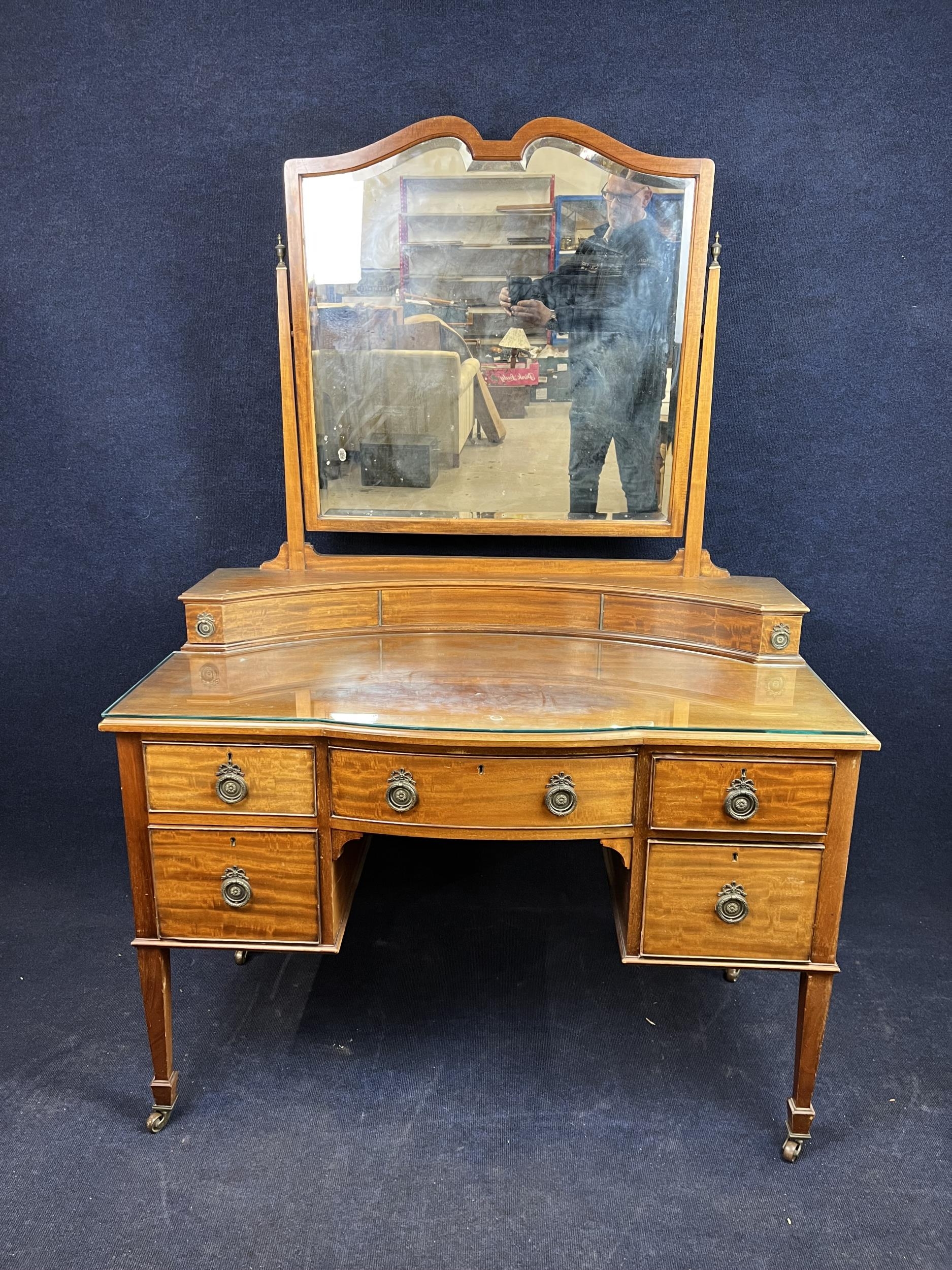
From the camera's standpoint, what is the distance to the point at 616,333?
202 cm

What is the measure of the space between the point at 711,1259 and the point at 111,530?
2.09 metres

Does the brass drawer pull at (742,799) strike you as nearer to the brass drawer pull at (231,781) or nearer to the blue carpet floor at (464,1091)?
the blue carpet floor at (464,1091)

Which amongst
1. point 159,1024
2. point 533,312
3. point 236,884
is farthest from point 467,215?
point 159,1024

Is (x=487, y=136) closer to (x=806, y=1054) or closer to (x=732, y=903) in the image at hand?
(x=732, y=903)

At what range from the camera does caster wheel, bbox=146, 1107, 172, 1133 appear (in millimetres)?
1804

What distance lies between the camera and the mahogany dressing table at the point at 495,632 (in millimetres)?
1604

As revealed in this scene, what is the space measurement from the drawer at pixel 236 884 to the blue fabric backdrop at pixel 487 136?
20.1 inches

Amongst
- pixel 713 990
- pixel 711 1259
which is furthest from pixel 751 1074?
pixel 711 1259

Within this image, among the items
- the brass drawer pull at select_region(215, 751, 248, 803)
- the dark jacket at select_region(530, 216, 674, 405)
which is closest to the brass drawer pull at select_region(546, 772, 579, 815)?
the brass drawer pull at select_region(215, 751, 248, 803)

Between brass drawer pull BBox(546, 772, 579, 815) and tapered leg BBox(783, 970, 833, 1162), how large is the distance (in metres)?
0.59

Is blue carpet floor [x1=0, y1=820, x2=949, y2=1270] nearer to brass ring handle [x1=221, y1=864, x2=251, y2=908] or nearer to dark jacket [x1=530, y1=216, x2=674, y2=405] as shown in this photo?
brass ring handle [x1=221, y1=864, x2=251, y2=908]

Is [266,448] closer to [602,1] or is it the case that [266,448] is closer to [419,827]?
[419,827]

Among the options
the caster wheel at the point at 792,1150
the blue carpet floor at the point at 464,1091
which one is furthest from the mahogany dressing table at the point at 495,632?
the blue carpet floor at the point at 464,1091

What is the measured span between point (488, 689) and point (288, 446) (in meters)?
0.82
